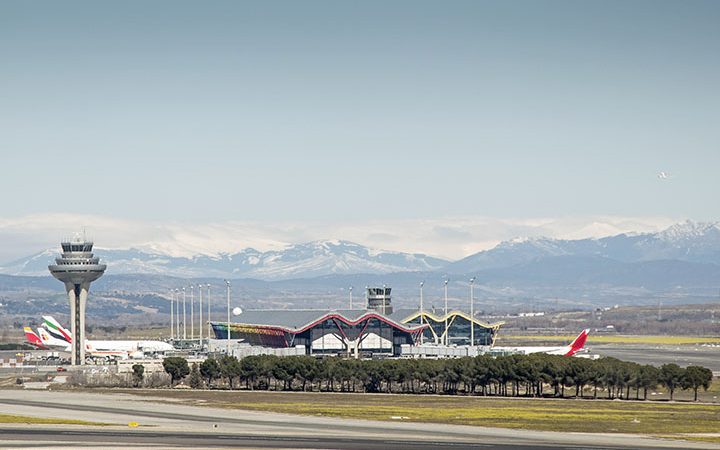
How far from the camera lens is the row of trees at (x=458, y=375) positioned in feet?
545

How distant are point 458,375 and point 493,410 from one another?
3377cm

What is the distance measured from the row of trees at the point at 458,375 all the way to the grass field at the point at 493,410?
7.07 metres

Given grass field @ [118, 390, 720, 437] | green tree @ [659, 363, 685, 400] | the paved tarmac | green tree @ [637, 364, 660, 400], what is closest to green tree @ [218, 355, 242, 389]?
grass field @ [118, 390, 720, 437]

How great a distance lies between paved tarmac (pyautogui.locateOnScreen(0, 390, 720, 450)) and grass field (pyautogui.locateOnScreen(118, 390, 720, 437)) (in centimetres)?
622

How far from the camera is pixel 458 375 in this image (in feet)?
582

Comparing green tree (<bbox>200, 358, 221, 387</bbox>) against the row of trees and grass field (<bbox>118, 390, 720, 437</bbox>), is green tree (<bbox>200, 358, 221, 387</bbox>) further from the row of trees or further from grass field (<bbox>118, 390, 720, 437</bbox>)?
grass field (<bbox>118, 390, 720, 437</bbox>)

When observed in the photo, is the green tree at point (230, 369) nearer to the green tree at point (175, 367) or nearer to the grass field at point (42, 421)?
the green tree at point (175, 367)

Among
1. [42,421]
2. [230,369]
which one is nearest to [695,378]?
[230,369]

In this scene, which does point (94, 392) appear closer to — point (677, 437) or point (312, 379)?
point (312, 379)

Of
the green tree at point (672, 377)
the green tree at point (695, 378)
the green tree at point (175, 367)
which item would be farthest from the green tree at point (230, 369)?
the green tree at point (695, 378)

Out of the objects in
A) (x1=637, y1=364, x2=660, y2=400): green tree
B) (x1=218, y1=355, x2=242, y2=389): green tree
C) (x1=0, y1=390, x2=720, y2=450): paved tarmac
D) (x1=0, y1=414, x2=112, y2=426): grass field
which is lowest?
(x1=0, y1=390, x2=720, y2=450): paved tarmac

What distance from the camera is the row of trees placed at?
166m

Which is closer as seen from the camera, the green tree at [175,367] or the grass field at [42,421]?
the grass field at [42,421]

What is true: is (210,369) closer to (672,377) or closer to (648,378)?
(648,378)
